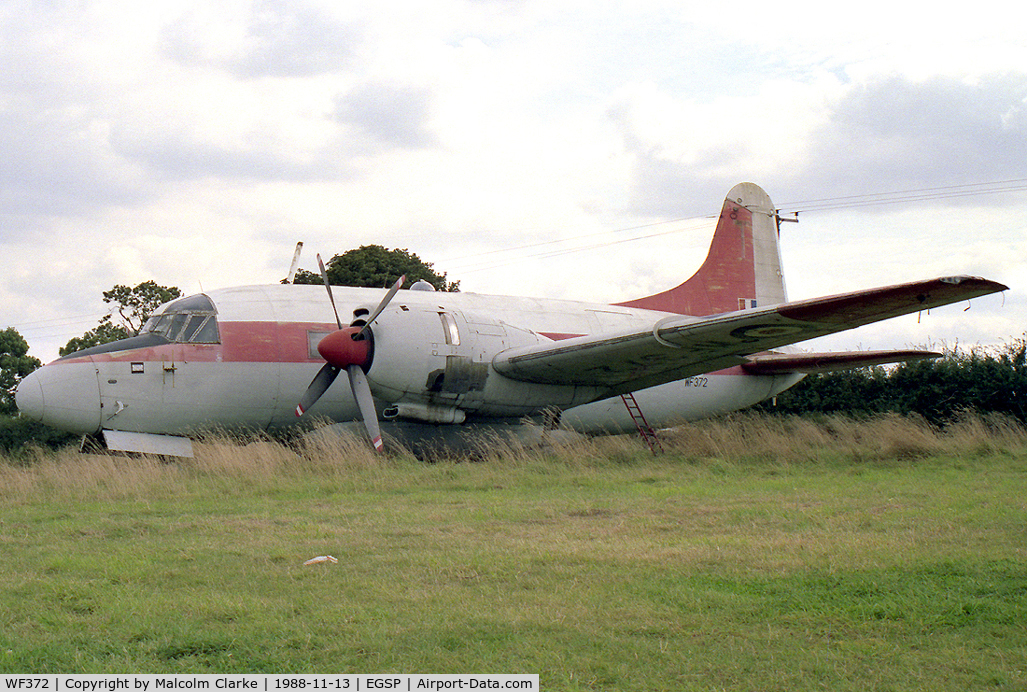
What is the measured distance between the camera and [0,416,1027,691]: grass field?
4.10 meters

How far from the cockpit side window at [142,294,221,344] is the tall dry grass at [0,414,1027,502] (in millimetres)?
1587

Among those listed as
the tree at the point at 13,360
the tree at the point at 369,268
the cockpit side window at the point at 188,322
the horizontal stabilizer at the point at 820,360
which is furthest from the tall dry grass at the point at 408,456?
the tree at the point at 13,360

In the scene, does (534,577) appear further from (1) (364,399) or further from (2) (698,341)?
(2) (698,341)

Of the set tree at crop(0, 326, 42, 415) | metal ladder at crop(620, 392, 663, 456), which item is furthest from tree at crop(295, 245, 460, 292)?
metal ladder at crop(620, 392, 663, 456)

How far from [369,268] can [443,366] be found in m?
18.0

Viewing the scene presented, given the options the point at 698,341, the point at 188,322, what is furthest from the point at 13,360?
the point at 698,341

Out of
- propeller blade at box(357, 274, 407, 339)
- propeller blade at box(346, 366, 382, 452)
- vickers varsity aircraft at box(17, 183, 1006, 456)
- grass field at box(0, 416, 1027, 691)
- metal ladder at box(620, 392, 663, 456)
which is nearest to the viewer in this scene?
grass field at box(0, 416, 1027, 691)

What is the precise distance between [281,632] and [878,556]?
402 centimetres

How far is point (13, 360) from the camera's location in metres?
31.7

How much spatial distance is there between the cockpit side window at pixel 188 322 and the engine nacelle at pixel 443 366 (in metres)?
2.81

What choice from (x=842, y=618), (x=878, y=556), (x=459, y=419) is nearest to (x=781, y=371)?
(x=459, y=419)

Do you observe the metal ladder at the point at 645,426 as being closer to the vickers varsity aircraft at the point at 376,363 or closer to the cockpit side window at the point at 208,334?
the vickers varsity aircraft at the point at 376,363

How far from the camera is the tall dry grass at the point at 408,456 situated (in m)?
11.2

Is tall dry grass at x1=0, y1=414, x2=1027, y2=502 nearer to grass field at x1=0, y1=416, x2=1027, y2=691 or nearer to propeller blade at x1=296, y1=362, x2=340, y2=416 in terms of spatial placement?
grass field at x1=0, y1=416, x2=1027, y2=691
